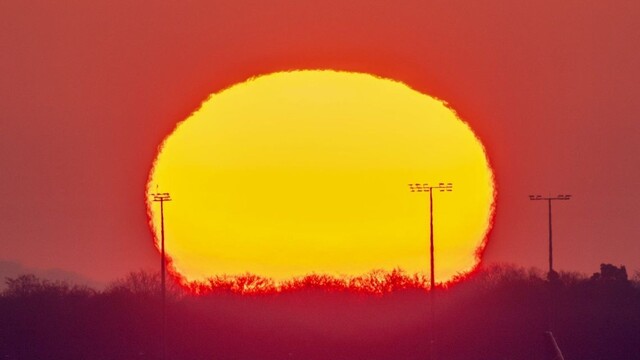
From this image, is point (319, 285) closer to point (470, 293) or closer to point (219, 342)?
point (470, 293)

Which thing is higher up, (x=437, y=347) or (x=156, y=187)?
(x=156, y=187)

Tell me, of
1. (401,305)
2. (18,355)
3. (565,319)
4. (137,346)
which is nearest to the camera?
(18,355)

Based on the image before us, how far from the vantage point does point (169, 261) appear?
4589 inches

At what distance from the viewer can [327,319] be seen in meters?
121

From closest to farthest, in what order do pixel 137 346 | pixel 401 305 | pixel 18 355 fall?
1. pixel 18 355
2. pixel 137 346
3. pixel 401 305

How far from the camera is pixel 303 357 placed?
97375mm

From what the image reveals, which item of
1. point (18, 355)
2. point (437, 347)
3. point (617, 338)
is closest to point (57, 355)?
point (18, 355)

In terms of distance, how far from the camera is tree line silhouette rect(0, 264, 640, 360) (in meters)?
101

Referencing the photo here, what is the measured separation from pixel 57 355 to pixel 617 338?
2862 cm

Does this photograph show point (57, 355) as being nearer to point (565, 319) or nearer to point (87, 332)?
point (87, 332)

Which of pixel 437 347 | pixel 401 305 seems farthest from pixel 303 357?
pixel 401 305

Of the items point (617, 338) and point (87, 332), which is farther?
point (87, 332)

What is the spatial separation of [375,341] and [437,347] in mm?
7616

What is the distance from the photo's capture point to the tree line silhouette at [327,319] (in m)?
101
